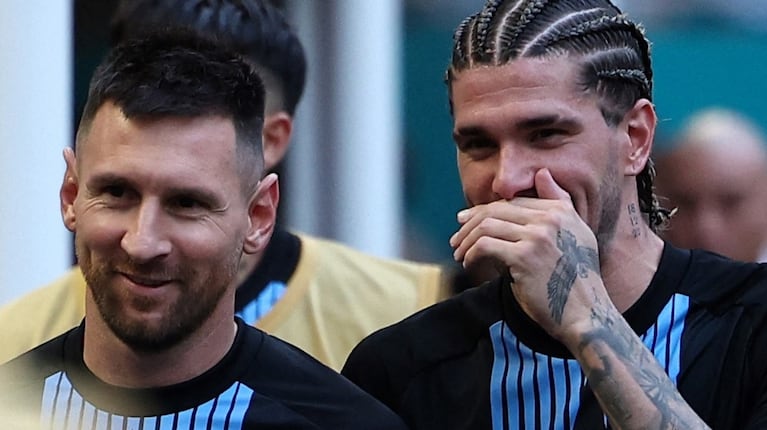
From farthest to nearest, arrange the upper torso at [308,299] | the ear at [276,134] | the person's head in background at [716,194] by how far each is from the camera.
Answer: the person's head in background at [716,194]
the ear at [276,134]
the upper torso at [308,299]

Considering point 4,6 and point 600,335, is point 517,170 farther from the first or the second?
point 4,6

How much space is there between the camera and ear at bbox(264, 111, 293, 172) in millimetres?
4102

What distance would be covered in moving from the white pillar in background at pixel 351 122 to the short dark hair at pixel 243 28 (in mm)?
1399

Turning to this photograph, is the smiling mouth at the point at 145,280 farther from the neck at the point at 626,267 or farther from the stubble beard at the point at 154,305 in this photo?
the neck at the point at 626,267

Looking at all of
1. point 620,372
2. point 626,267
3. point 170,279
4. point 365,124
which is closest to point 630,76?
point 626,267

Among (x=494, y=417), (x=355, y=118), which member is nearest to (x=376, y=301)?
(x=494, y=417)

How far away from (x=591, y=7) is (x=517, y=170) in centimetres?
48

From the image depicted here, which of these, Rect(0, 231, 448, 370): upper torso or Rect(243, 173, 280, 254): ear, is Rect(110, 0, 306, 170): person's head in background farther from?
Rect(243, 173, 280, 254): ear

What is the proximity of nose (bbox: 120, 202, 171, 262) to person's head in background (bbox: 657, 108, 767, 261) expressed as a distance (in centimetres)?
205

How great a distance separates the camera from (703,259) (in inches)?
121

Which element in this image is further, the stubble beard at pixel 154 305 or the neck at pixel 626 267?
the neck at pixel 626 267

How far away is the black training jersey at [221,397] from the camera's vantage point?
2859 millimetres

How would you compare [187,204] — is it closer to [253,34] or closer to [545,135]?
[545,135]

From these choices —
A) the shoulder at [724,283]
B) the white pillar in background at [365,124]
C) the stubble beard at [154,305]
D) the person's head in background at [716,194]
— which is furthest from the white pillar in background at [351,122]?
→ the stubble beard at [154,305]
